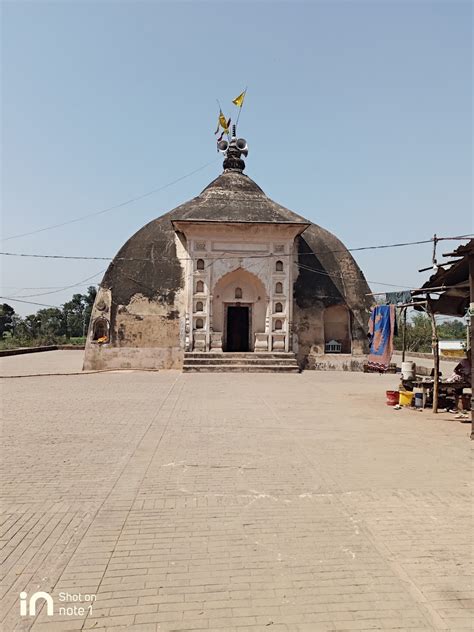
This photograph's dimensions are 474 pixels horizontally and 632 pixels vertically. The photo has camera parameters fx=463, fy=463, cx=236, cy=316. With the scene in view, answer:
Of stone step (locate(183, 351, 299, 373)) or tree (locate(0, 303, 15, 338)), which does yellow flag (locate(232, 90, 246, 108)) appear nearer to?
stone step (locate(183, 351, 299, 373))

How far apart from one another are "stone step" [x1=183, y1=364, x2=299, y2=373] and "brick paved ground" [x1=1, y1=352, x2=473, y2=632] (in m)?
10.1

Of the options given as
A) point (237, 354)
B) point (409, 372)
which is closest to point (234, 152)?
point (237, 354)

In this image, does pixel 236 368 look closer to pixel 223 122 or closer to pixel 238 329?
pixel 238 329

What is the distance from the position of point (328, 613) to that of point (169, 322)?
61.0 feet

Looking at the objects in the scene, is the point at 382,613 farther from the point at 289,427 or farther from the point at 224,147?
the point at 224,147

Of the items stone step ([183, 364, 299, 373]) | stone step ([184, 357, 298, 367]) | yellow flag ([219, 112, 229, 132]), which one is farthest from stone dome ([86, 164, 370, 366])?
yellow flag ([219, 112, 229, 132])

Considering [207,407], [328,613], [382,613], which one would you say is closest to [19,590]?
[328,613]

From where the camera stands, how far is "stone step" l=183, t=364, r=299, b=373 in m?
19.4

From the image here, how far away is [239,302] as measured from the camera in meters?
22.0

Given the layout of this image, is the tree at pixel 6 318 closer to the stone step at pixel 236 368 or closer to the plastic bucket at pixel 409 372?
the stone step at pixel 236 368

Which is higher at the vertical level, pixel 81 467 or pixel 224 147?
pixel 224 147

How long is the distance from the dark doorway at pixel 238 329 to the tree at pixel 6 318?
36.0m

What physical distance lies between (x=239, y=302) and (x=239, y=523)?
58.2 feet

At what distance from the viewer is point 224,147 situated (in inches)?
1136
